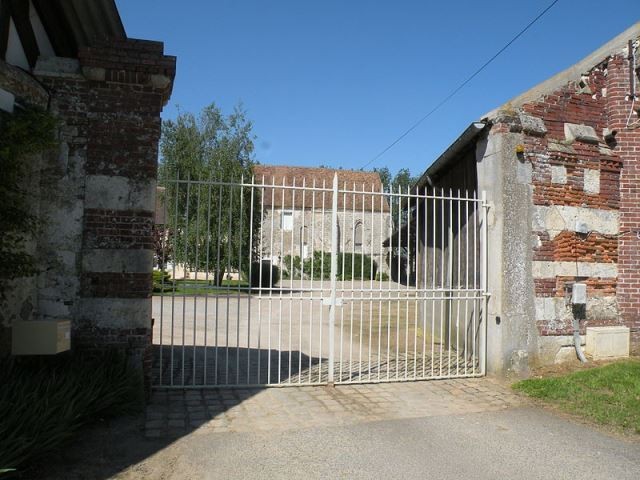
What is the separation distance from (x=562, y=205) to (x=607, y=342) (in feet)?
6.84

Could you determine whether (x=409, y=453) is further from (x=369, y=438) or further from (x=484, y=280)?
(x=484, y=280)

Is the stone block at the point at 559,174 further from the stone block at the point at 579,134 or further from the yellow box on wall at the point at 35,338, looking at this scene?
the yellow box on wall at the point at 35,338

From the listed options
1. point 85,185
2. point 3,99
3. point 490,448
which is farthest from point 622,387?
point 3,99

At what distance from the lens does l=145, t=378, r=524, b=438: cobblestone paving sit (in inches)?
213

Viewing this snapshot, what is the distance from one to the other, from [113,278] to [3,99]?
6.78 ft

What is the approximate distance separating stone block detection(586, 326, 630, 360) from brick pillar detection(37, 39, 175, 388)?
6128 millimetres

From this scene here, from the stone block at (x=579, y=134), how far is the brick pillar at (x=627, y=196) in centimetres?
48

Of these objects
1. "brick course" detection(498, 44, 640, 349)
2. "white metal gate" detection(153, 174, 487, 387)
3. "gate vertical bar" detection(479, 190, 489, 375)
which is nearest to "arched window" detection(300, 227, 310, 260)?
"white metal gate" detection(153, 174, 487, 387)

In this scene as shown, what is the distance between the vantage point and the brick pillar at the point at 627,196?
8.20 metres

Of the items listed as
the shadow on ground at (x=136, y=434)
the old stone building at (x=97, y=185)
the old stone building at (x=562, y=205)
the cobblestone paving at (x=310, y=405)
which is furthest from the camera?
the old stone building at (x=562, y=205)

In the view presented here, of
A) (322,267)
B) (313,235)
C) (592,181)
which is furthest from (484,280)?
(313,235)

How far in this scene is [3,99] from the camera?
514 centimetres

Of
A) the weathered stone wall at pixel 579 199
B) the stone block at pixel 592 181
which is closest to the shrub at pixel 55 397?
the weathered stone wall at pixel 579 199

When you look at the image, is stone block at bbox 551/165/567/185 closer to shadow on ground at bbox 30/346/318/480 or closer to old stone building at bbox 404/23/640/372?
old stone building at bbox 404/23/640/372
